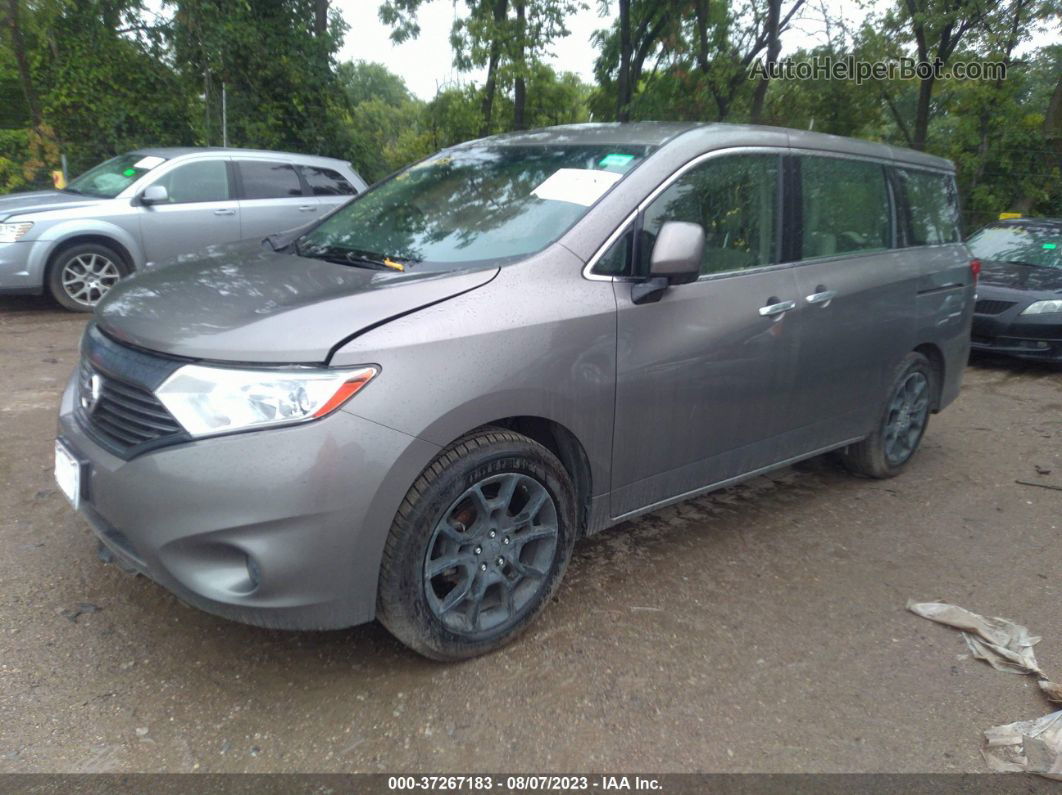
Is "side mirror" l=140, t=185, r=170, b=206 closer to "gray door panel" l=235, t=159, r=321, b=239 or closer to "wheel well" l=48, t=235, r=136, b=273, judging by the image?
"wheel well" l=48, t=235, r=136, b=273

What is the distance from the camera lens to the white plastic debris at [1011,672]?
2.60m

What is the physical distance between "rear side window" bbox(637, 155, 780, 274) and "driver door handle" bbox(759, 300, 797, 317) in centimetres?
19

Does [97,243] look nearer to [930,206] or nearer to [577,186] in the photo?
[577,186]

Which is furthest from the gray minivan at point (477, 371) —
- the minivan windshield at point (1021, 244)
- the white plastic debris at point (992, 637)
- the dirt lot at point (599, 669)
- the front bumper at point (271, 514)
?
the minivan windshield at point (1021, 244)

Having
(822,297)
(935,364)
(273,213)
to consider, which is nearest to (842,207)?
(822,297)

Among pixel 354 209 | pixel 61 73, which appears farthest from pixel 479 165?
pixel 61 73

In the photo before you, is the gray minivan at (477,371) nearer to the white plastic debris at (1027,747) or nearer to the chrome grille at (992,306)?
the white plastic debris at (1027,747)

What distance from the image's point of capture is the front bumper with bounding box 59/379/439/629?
7.68ft

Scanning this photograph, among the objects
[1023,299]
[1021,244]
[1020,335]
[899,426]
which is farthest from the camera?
[1021,244]

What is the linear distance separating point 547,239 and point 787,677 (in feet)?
5.77

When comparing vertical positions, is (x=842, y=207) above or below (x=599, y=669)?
above

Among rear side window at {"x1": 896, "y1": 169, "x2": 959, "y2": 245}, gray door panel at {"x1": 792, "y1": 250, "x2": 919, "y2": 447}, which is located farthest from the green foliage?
gray door panel at {"x1": 792, "y1": 250, "x2": 919, "y2": 447}

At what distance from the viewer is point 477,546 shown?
2.83m

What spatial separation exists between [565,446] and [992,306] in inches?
272
